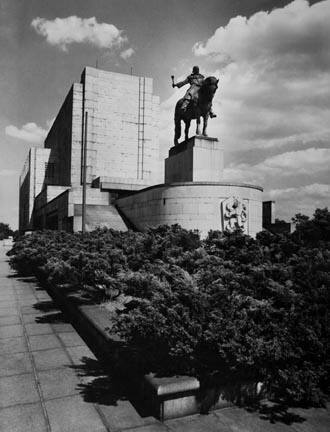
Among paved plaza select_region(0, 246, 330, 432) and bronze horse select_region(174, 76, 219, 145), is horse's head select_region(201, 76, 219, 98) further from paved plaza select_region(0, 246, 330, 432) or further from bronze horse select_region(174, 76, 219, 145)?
paved plaza select_region(0, 246, 330, 432)

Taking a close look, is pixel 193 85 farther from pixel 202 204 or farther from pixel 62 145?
pixel 62 145

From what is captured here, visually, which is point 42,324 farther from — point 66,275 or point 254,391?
point 254,391

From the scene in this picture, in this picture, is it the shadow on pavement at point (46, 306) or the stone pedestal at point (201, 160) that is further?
the stone pedestal at point (201, 160)

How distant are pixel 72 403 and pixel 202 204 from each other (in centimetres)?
1452

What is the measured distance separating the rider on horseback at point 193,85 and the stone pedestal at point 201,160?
71.4 inches

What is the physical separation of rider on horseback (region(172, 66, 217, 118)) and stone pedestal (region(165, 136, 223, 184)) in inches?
71.4

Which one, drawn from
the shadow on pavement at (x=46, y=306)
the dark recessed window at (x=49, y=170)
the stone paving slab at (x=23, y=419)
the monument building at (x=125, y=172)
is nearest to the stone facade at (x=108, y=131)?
the monument building at (x=125, y=172)

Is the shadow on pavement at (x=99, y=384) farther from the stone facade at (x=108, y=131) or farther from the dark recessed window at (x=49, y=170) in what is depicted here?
the dark recessed window at (x=49, y=170)

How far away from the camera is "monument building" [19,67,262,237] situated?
18.7 meters

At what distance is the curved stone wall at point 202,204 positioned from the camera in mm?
18438

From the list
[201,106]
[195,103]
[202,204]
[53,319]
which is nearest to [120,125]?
[195,103]

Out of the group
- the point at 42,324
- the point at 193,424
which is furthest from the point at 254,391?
the point at 42,324

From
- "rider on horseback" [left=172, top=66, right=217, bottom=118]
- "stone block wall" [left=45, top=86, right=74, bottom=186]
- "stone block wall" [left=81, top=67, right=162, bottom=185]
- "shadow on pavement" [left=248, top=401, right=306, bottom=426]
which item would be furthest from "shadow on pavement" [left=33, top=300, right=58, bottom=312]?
"stone block wall" [left=45, top=86, right=74, bottom=186]

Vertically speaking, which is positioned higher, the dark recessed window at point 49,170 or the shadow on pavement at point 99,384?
the dark recessed window at point 49,170
